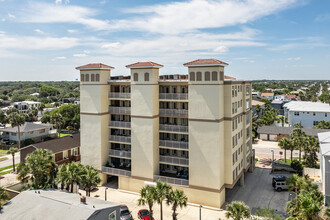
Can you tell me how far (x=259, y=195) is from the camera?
3894 cm

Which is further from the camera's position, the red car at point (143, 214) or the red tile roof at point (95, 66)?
the red tile roof at point (95, 66)

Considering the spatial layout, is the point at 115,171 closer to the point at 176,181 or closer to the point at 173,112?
the point at 176,181

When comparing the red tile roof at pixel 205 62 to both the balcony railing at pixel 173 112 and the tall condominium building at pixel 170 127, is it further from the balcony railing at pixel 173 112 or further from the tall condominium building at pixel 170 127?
the balcony railing at pixel 173 112

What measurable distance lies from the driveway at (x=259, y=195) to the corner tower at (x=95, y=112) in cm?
2075

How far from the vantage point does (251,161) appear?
160ft

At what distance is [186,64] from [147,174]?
1669cm

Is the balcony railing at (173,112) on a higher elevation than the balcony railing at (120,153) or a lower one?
higher

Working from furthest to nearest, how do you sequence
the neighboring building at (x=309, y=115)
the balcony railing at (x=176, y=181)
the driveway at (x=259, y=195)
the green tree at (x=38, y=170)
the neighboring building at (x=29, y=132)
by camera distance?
1. the neighboring building at (x=309, y=115)
2. the neighboring building at (x=29, y=132)
3. the balcony railing at (x=176, y=181)
4. the driveway at (x=259, y=195)
5. the green tree at (x=38, y=170)

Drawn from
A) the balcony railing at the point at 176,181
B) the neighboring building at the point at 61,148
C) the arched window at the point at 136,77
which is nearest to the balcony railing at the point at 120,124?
the arched window at the point at 136,77

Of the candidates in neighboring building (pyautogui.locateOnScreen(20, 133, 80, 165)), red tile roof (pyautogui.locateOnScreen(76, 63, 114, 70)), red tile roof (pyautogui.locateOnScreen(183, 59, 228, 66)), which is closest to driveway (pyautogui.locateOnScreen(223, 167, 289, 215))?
red tile roof (pyautogui.locateOnScreen(183, 59, 228, 66))

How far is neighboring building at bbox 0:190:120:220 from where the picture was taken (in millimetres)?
24734

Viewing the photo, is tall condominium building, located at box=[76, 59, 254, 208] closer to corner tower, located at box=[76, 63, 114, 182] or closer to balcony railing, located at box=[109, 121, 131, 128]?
corner tower, located at box=[76, 63, 114, 182]

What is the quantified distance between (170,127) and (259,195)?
16.5 meters

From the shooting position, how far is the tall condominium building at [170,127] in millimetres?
34406
